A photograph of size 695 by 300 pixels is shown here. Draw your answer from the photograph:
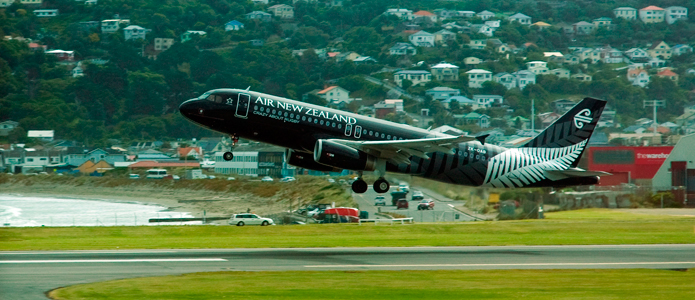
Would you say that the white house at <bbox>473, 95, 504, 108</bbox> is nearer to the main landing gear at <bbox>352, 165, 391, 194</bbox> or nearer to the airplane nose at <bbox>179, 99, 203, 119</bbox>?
the main landing gear at <bbox>352, 165, 391, 194</bbox>

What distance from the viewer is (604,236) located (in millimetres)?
44688

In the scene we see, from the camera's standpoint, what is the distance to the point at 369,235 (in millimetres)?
45656

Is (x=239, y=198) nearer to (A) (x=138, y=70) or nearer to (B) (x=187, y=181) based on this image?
(B) (x=187, y=181)

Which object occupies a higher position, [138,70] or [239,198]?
[138,70]

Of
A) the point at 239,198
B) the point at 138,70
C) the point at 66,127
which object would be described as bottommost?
the point at 239,198

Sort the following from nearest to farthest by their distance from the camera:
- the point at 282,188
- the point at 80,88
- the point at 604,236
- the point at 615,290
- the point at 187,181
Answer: the point at 615,290
the point at 604,236
the point at 282,188
the point at 187,181
the point at 80,88

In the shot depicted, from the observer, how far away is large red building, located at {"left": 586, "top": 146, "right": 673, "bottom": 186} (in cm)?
9112

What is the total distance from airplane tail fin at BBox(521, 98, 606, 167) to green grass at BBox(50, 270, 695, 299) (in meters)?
21.9

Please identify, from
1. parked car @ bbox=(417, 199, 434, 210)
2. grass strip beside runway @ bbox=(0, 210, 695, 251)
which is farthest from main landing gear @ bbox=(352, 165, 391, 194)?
parked car @ bbox=(417, 199, 434, 210)

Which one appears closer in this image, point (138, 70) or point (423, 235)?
point (423, 235)

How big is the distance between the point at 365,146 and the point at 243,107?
6.68 m

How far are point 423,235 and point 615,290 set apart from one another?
20.6 m

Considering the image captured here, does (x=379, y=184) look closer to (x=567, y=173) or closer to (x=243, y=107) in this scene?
(x=243, y=107)

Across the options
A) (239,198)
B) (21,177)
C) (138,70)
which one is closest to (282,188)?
(239,198)
